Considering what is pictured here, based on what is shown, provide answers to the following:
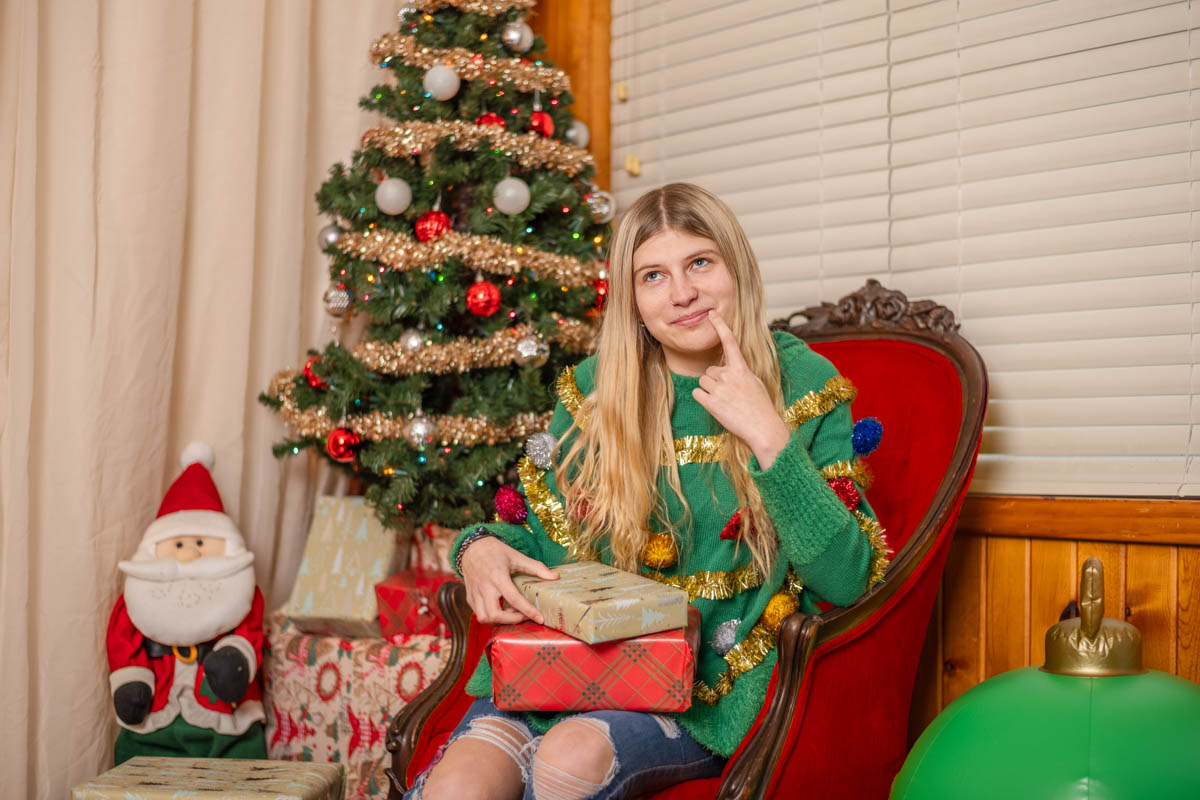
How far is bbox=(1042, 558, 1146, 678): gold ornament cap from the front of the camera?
113cm

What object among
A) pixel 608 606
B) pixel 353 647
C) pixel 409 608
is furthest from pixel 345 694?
pixel 608 606

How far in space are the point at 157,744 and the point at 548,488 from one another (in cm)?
125

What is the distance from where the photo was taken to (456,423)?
2357mm

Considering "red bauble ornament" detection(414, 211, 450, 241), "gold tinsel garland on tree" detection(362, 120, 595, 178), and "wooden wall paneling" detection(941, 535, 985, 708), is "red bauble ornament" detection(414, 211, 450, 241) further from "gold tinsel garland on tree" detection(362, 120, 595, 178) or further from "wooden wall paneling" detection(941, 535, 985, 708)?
"wooden wall paneling" detection(941, 535, 985, 708)

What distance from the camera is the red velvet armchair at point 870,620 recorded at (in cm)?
142

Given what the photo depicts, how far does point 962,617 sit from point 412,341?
147cm

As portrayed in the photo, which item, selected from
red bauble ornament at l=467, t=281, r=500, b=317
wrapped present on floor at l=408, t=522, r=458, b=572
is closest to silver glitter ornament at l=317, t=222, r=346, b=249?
Result: red bauble ornament at l=467, t=281, r=500, b=317

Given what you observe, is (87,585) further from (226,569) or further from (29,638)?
(226,569)

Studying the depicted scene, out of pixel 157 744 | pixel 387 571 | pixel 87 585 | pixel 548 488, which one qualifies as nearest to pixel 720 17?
pixel 548 488

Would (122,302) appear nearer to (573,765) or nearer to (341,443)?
(341,443)

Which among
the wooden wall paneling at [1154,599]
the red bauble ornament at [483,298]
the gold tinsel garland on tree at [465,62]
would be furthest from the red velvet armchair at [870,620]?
the gold tinsel garland on tree at [465,62]

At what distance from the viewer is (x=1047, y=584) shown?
80.0 inches

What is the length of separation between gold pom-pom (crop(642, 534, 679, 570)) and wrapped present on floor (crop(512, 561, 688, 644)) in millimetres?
154

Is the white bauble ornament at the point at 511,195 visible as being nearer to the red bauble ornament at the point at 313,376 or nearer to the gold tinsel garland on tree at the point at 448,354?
the gold tinsel garland on tree at the point at 448,354
